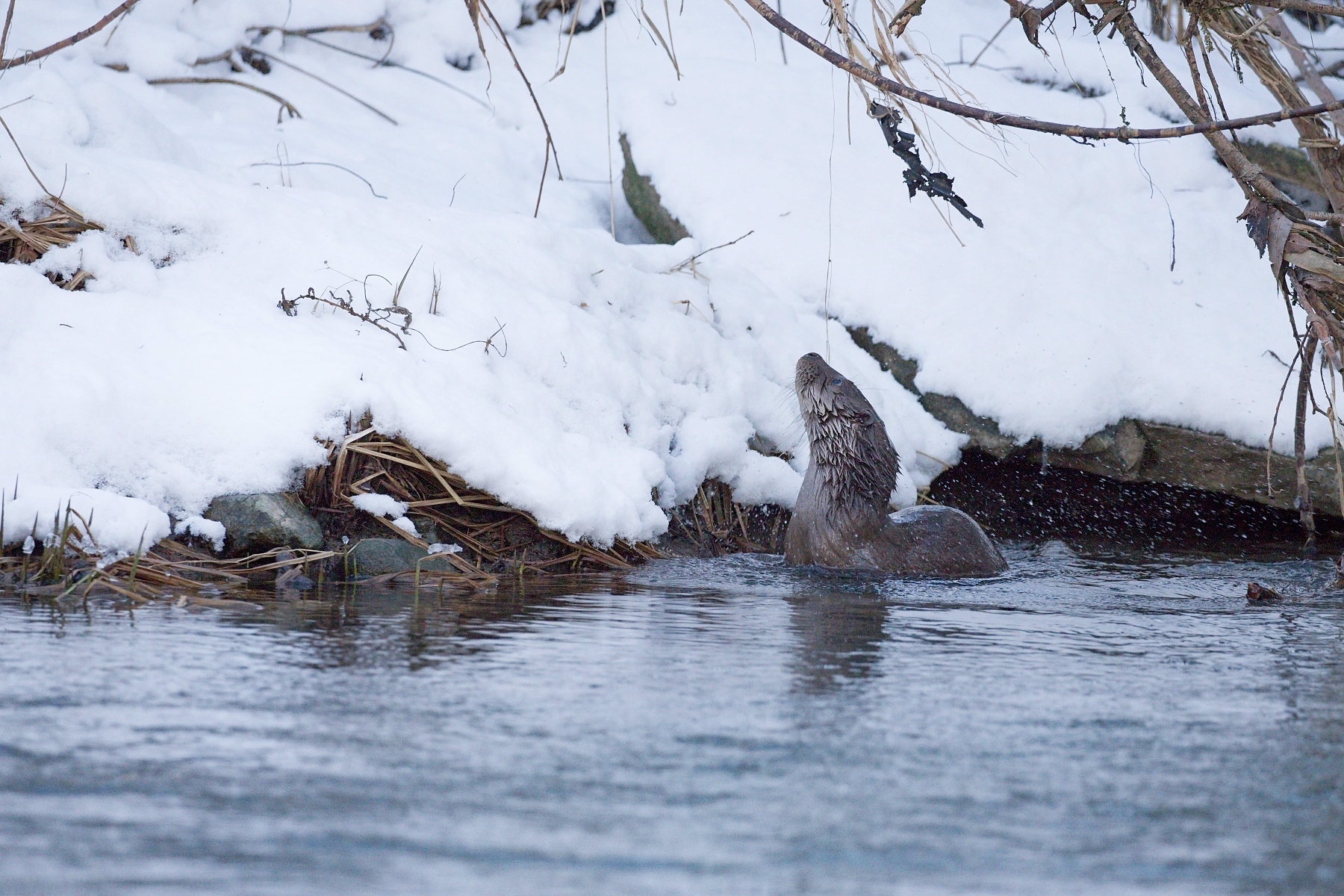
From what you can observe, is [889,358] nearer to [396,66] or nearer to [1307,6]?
[1307,6]

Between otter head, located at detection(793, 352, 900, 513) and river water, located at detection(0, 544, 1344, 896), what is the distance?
1.58 m

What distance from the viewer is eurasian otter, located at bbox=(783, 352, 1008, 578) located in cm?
411

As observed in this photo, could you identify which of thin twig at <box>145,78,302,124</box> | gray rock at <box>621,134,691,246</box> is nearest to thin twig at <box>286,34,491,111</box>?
thin twig at <box>145,78,302,124</box>

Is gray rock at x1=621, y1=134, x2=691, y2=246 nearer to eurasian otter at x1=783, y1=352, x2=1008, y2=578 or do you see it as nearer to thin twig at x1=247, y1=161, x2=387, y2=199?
thin twig at x1=247, y1=161, x2=387, y2=199

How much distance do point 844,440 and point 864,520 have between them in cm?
31

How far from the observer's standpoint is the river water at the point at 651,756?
3.70 feet

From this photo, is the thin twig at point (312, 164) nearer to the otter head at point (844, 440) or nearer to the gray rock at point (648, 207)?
the gray rock at point (648, 207)

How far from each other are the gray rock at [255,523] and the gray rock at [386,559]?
0.13 meters

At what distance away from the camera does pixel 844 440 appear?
169 inches

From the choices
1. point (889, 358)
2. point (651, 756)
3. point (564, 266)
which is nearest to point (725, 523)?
point (564, 266)

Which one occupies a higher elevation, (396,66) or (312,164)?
(396,66)

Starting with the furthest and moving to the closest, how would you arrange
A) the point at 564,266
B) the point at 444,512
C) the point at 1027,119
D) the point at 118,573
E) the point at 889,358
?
1. the point at 889,358
2. the point at 564,266
3. the point at 444,512
4. the point at 118,573
5. the point at 1027,119

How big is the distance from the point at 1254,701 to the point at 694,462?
2.62 metres

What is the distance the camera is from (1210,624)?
2.76m
